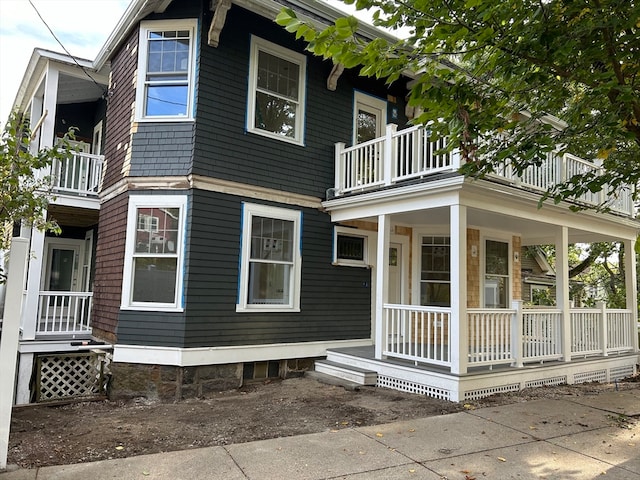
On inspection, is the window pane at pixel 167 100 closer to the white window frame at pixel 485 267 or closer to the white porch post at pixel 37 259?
the white porch post at pixel 37 259

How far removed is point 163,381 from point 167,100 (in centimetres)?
465

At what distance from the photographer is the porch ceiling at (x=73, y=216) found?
32.8 feet

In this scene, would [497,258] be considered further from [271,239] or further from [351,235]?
[271,239]

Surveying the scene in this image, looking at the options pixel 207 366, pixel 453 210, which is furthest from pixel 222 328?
pixel 453 210

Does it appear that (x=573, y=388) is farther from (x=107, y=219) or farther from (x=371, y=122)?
(x=107, y=219)

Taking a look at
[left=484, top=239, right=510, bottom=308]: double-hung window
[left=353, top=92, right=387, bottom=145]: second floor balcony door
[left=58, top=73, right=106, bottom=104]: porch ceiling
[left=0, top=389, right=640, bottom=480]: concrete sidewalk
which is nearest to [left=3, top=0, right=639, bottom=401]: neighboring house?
[left=353, top=92, right=387, bottom=145]: second floor balcony door

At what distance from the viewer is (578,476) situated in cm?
407

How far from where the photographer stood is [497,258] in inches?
408

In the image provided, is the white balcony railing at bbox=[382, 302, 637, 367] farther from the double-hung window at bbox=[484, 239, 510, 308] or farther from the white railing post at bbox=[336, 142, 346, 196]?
the white railing post at bbox=[336, 142, 346, 196]

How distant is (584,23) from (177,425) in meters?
6.06

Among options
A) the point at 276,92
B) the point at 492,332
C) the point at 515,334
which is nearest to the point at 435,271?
the point at 515,334

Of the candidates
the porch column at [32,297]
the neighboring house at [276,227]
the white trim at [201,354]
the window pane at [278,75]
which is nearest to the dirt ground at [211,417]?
the neighboring house at [276,227]

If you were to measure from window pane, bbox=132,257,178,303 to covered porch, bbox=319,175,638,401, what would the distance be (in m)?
3.15

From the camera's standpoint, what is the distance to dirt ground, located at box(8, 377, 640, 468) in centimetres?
484
